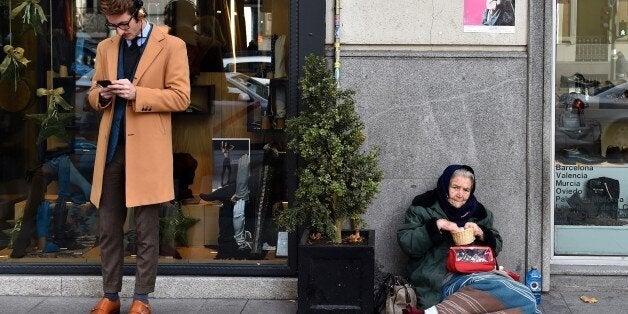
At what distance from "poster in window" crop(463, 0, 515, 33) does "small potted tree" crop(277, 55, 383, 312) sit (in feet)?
3.63

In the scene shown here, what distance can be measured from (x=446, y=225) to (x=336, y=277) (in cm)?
75

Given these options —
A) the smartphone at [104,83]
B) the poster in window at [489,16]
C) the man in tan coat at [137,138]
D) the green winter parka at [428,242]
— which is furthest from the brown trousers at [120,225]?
the poster in window at [489,16]

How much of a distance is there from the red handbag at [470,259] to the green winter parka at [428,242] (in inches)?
6.9

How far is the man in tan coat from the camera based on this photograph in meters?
5.85

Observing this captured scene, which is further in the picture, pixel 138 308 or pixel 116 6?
pixel 138 308

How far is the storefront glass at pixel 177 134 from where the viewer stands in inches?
269

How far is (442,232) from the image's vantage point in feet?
19.6

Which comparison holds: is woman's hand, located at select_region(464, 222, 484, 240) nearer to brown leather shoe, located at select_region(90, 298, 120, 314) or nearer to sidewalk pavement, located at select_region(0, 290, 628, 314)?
sidewalk pavement, located at select_region(0, 290, 628, 314)

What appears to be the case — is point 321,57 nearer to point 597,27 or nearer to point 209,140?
point 209,140

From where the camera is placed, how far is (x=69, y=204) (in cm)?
703

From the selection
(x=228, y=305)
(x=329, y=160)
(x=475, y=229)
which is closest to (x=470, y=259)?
(x=475, y=229)

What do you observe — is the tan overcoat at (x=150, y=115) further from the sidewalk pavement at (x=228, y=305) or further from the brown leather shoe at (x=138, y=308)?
the sidewalk pavement at (x=228, y=305)

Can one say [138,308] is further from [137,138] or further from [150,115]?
[150,115]

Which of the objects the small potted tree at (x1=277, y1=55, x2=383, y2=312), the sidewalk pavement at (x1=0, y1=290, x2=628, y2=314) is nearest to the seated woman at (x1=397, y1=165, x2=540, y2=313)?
the small potted tree at (x1=277, y1=55, x2=383, y2=312)
